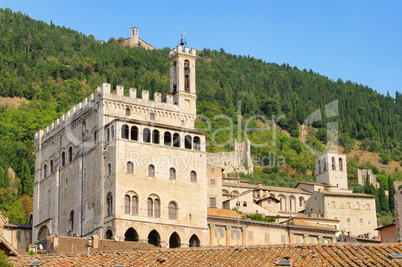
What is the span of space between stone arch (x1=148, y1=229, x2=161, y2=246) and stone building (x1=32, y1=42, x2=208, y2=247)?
84 mm

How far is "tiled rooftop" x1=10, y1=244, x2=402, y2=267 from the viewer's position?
105 ft

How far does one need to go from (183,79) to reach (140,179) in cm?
1432

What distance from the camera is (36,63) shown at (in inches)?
7411

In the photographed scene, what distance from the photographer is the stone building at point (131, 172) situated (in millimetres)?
69062

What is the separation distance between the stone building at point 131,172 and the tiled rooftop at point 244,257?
31.5m

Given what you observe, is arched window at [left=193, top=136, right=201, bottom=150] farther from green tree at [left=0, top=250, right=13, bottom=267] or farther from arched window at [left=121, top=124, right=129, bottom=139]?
green tree at [left=0, top=250, right=13, bottom=267]

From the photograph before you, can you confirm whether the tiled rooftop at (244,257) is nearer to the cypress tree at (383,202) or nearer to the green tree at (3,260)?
the green tree at (3,260)

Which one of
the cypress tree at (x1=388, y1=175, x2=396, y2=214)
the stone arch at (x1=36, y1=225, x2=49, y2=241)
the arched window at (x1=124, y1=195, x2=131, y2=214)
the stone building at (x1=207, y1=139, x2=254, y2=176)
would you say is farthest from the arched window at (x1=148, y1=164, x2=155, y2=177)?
the cypress tree at (x1=388, y1=175, x2=396, y2=214)

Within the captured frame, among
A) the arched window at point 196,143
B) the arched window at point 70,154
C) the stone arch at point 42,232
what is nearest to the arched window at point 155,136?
the arched window at point 196,143

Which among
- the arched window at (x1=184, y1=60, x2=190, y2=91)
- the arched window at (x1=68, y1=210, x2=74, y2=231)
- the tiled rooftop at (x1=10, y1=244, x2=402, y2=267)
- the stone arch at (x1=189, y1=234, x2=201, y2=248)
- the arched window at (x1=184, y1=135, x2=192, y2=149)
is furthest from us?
the arched window at (x1=184, y1=60, x2=190, y2=91)

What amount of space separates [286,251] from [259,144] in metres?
146

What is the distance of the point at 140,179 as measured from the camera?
70000 mm

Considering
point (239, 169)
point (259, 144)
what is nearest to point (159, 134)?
point (239, 169)

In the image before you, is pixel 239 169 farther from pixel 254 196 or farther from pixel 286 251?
pixel 286 251
